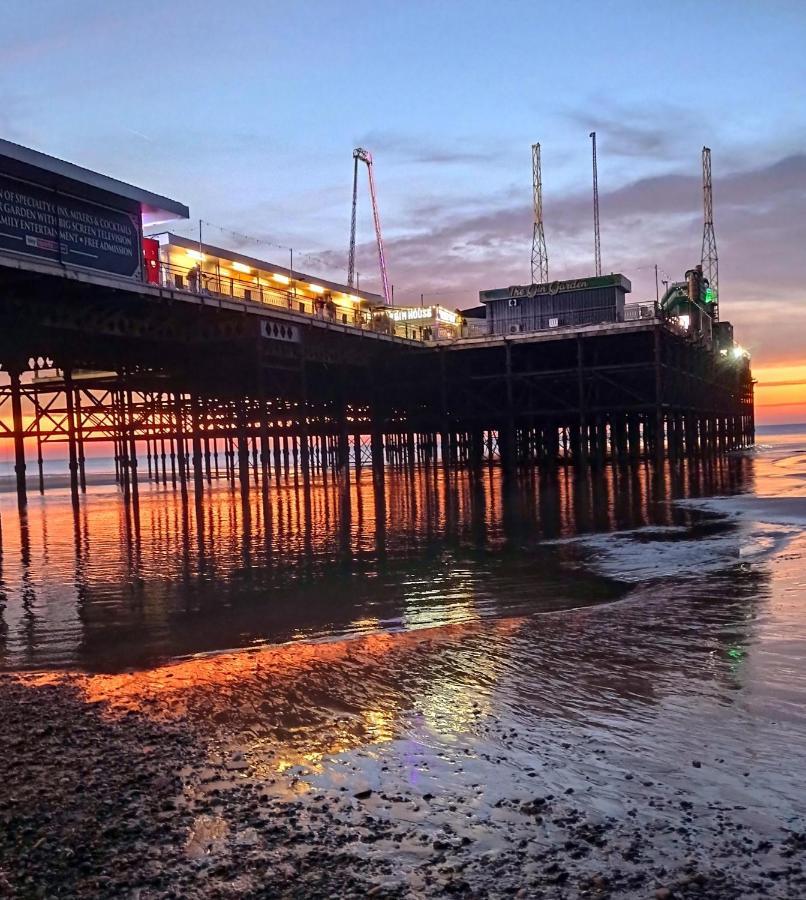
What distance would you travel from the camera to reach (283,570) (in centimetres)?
1529

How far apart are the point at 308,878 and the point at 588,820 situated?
1622 mm

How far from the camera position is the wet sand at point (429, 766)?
4035mm

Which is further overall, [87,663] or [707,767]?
[87,663]

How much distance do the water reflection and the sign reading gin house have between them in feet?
28.1

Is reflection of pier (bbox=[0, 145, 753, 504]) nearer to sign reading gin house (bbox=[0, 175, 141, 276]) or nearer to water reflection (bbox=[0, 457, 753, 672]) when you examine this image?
sign reading gin house (bbox=[0, 175, 141, 276])

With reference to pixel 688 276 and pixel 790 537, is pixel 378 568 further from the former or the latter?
pixel 688 276

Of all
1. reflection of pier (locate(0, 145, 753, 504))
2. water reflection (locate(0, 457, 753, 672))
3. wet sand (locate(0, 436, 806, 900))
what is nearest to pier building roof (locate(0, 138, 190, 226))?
reflection of pier (locate(0, 145, 753, 504))

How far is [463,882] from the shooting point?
12.8ft

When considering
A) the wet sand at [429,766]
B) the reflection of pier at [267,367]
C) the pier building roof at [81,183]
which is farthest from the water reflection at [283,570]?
the pier building roof at [81,183]

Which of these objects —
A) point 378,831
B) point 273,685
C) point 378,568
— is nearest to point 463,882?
point 378,831

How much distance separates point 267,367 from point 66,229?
12.6 metres

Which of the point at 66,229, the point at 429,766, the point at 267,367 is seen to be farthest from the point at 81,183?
the point at 429,766

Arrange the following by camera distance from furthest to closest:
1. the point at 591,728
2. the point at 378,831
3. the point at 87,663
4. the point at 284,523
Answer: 1. the point at 284,523
2. the point at 87,663
3. the point at 591,728
4. the point at 378,831

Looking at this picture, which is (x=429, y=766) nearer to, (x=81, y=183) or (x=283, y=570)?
(x=283, y=570)
